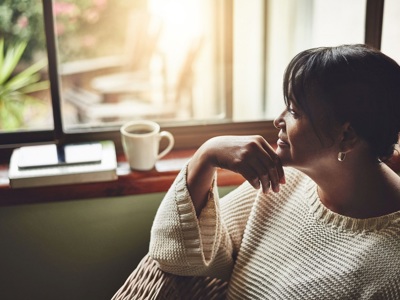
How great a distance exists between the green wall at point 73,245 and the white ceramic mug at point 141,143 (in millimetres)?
114

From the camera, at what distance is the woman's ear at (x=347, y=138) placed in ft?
3.30

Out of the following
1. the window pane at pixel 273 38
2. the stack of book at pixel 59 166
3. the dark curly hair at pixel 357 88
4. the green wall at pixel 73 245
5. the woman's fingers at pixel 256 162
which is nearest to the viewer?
the dark curly hair at pixel 357 88

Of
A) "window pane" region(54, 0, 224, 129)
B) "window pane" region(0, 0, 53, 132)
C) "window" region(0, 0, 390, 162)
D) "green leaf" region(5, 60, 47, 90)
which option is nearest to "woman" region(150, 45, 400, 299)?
"window" region(0, 0, 390, 162)

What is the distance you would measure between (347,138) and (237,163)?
8.9 inches

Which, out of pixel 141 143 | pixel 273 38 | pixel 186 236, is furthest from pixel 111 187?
pixel 273 38

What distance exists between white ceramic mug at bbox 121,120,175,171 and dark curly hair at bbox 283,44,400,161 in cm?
52

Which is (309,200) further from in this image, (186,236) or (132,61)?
(132,61)

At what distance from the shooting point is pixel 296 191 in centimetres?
124

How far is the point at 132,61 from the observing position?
13.0 ft

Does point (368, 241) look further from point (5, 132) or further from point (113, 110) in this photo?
point (113, 110)

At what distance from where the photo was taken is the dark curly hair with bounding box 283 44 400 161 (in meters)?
0.98

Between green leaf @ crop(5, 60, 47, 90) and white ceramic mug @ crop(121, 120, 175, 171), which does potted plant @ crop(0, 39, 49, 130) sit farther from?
white ceramic mug @ crop(121, 120, 175, 171)

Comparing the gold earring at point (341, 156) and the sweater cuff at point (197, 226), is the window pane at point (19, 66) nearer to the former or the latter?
the sweater cuff at point (197, 226)

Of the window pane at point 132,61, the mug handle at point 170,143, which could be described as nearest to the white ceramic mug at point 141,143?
the mug handle at point 170,143
